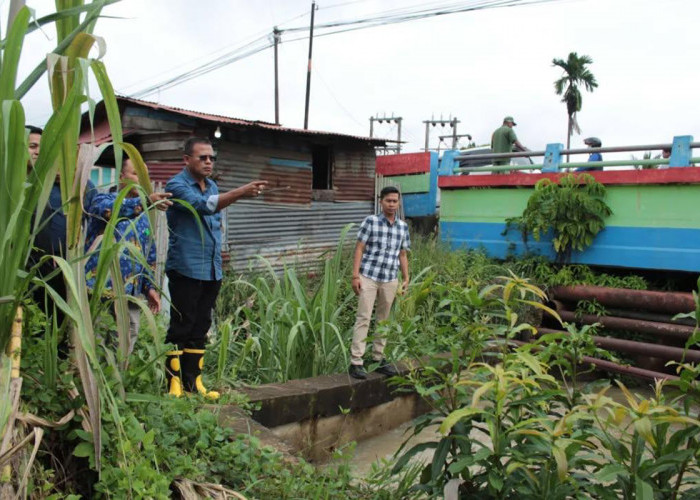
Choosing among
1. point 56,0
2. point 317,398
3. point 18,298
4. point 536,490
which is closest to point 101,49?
point 56,0

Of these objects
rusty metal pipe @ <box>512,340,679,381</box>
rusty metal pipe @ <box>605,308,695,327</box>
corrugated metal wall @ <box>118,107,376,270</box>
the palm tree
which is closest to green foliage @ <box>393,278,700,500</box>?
rusty metal pipe @ <box>512,340,679,381</box>

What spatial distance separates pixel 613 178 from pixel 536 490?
6.29 metres

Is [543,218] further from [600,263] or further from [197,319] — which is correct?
[197,319]

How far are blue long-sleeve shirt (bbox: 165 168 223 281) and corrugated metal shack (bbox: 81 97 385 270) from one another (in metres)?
4.09

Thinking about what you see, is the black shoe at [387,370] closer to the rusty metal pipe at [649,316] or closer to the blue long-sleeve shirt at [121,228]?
the blue long-sleeve shirt at [121,228]

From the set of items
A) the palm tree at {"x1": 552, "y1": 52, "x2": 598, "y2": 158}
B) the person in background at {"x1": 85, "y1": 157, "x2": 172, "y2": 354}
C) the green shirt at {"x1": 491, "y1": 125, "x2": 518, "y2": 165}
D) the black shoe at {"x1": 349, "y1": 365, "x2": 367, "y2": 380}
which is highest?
the palm tree at {"x1": 552, "y1": 52, "x2": 598, "y2": 158}

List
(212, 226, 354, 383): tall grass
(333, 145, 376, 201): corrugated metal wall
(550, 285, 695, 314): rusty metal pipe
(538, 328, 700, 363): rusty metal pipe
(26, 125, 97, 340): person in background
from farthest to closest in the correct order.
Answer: (333, 145, 376, 201): corrugated metal wall → (550, 285, 695, 314): rusty metal pipe → (538, 328, 700, 363): rusty metal pipe → (212, 226, 354, 383): tall grass → (26, 125, 97, 340): person in background

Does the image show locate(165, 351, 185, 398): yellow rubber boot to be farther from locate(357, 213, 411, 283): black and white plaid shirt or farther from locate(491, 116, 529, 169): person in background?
locate(491, 116, 529, 169): person in background

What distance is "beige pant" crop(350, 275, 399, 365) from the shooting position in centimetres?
479

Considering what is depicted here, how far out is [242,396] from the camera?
3.57m

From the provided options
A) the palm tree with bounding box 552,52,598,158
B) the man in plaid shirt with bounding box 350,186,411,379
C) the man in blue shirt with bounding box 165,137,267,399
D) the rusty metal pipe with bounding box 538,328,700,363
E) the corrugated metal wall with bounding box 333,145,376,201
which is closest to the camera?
the man in blue shirt with bounding box 165,137,267,399

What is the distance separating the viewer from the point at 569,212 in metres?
7.83

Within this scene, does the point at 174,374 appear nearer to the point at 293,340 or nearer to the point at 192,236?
the point at 192,236

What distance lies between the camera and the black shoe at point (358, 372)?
4738mm
